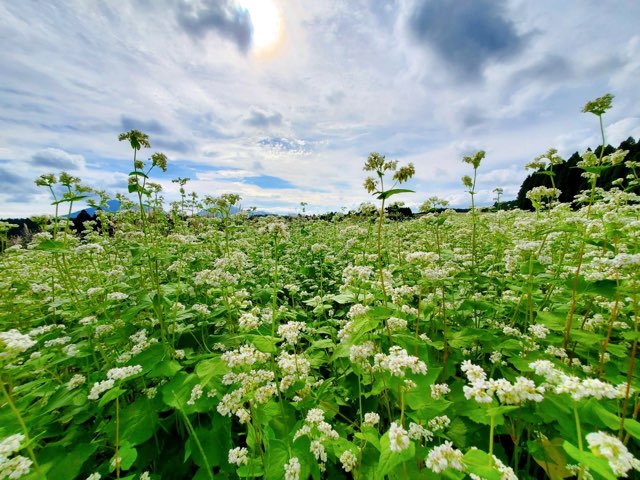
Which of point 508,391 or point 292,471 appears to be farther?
point 292,471

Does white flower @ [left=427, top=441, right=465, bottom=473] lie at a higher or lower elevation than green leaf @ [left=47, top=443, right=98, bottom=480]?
higher

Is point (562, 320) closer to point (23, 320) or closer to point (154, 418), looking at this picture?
point (154, 418)

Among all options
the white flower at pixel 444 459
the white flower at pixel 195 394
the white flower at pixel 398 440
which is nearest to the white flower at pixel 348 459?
the white flower at pixel 398 440

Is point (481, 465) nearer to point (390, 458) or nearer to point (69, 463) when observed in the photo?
point (390, 458)

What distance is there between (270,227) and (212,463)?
266 cm

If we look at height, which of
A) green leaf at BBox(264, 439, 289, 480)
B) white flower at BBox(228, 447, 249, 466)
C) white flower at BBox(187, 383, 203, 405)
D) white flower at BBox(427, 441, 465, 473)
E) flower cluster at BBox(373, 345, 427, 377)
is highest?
flower cluster at BBox(373, 345, 427, 377)

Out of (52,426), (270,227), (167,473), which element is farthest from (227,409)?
(52,426)

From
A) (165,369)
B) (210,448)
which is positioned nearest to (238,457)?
(210,448)

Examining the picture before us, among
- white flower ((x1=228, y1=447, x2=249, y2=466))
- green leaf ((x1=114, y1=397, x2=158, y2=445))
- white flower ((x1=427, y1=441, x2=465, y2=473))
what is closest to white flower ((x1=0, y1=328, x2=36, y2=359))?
green leaf ((x1=114, y1=397, x2=158, y2=445))

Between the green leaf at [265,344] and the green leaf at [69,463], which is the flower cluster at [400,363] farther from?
the green leaf at [69,463]

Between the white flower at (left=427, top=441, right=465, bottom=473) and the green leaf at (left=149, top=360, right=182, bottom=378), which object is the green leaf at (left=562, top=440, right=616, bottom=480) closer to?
the white flower at (left=427, top=441, right=465, bottom=473)

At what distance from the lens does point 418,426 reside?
224cm

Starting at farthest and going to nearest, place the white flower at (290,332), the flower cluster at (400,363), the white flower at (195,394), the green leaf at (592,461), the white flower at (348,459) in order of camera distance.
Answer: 1. the white flower at (290,332)
2. the white flower at (195,394)
3. the white flower at (348,459)
4. the flower cluster at (400,363)
5. the green leaf at (592,461)

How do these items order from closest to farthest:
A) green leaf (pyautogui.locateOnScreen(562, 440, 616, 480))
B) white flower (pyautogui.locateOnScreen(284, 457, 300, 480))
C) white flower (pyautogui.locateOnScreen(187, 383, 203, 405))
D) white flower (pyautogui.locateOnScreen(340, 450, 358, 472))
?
green leaf (pyautogui.locateOnScreen(562, 440, 616, 480))
white flower (pyautogui.locateOnScreen(284, 457, 300, 480))
white flower (pyautogui.locateOnScreen(340, 450, 358, 472))
white flower (pyautogui.locateOnScreen(187, 383, 203, 405))
